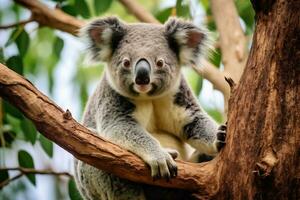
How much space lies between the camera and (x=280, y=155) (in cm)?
313

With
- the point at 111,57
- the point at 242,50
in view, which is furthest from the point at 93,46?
the point at 242,50

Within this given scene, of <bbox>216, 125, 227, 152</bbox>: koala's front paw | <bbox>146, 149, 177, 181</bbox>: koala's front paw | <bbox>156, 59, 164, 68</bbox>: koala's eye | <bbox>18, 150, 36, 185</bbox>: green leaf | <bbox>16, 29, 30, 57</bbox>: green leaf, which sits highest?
<bbox>16, 29, 30, 57</bbox>: green leaf

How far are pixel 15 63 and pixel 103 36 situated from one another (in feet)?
3.42

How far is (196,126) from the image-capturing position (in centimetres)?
412

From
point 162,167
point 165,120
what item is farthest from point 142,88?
point 162,167

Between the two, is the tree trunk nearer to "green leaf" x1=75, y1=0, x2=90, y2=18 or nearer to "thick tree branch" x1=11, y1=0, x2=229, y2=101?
"thick tree branch" x1=11, y1=0, x2=229, y2=101

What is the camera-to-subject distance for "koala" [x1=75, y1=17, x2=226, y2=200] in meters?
3.76

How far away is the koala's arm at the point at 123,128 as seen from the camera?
3.37 m

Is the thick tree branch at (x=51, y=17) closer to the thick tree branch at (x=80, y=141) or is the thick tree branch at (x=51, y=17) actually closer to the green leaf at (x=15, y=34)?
the green leaf at (x=15, y=34)

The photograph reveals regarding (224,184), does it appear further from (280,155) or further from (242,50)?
(242,50)

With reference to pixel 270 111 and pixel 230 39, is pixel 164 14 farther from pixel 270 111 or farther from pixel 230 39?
pixel 270 111

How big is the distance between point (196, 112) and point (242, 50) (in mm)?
954

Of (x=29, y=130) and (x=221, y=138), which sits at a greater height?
(x=29, y=130)

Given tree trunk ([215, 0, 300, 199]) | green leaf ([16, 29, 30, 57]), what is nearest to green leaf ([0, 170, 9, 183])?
green leaf ([16, 29, 30, 57])
